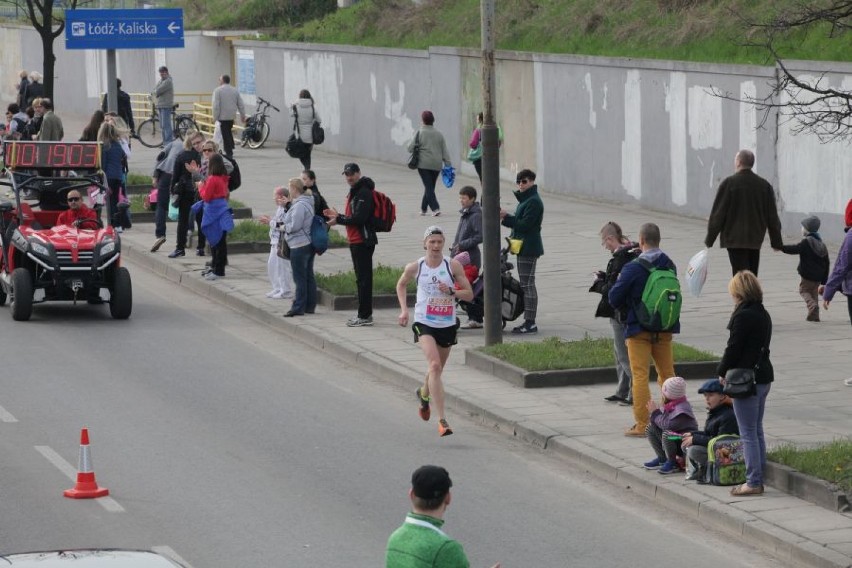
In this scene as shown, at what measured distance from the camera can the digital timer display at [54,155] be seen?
20734mm

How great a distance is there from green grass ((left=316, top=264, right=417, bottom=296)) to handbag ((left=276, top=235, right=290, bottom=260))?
0.81 meters

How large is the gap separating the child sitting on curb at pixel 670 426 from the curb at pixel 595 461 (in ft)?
0.67

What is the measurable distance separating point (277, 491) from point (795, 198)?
48.2 ft

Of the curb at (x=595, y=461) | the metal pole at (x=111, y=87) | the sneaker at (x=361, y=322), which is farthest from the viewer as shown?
the metal pole at (x=111, y=87)

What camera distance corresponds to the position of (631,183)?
28.9 m

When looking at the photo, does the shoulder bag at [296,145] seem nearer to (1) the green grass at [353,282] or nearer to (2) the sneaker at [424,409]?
(1) the green grass at [353,282]

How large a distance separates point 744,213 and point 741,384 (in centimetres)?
704

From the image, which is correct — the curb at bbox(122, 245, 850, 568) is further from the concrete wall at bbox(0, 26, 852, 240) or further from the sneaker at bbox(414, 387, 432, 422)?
the concrete wall at bbox(0, 26, 852, 240)

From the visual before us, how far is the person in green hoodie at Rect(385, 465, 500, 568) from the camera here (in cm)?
669

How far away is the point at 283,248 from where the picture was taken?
63.8ft

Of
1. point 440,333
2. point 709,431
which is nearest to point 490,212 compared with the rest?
point 440,333

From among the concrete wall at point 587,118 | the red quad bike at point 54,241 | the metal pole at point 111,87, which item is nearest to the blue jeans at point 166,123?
the concrete wall at point 587,118

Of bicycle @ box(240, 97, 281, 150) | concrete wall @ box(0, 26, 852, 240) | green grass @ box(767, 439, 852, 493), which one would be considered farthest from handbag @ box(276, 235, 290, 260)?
bicycle @ box(240, 97, 281, 150)

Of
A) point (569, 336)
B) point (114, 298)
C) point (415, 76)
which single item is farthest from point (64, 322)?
point (415, 76)
